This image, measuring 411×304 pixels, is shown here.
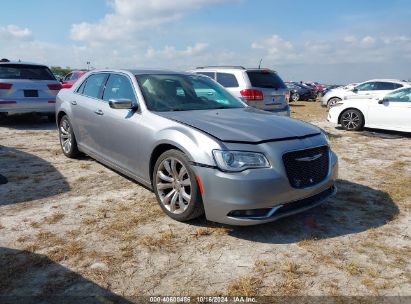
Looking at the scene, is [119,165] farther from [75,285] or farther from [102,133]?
[75,285]

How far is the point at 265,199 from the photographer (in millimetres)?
3410

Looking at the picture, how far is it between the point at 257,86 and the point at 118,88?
13.8ft

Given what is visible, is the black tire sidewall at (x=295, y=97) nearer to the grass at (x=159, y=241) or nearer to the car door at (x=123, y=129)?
the car door at (x=123, y=129)

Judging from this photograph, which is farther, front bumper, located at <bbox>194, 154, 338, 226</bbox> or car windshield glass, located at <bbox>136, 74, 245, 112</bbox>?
car windshield glass, located at <bbox>136, 74, 245, 112</bbox>

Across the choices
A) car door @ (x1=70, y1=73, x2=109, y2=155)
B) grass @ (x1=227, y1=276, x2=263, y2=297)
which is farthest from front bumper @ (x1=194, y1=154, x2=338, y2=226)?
car door @ (x1=70, y1=73, x2=109, y2=155)

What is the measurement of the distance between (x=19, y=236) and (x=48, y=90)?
718 cm

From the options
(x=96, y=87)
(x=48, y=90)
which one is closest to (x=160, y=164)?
(x=96, y=87)

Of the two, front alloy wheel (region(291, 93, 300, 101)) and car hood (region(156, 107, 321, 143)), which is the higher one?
car hood (region(156, 107, 321, 143))

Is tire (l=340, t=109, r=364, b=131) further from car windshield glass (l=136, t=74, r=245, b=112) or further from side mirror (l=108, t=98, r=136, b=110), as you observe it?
side mirror (l=108, t=98, r=136, b=110)

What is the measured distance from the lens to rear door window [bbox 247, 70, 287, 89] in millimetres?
8523

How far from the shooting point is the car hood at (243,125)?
361cm

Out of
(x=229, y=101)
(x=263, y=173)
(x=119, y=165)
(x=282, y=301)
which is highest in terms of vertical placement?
(x=229, y=101)

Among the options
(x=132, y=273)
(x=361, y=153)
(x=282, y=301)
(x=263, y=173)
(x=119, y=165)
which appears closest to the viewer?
(x=282, y=301)

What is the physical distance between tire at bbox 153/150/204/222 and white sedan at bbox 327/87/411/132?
27.3ft
